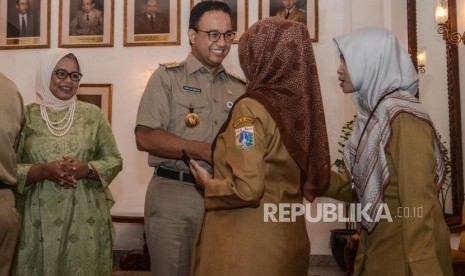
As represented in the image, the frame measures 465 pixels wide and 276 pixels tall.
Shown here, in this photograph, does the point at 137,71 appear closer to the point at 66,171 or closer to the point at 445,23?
the point at 445,23

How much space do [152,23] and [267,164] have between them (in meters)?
4.90

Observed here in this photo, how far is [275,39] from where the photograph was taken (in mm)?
1933

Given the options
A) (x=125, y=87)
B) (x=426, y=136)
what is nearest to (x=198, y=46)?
(x=426, y=136)

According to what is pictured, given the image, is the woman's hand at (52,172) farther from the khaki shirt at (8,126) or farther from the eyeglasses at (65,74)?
the eyeglasses at (65,74)

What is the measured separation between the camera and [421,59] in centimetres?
538

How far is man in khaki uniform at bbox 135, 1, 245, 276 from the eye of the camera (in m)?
2.38

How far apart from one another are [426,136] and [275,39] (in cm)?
66

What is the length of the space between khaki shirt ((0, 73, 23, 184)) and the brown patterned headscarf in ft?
4.41

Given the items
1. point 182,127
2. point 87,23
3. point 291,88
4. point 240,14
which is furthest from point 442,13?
point 87,23

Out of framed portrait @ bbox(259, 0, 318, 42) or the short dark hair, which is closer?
the short dark hair

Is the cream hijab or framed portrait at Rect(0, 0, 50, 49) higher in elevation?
framed portrait at Rect(0, 0, 50, 49)

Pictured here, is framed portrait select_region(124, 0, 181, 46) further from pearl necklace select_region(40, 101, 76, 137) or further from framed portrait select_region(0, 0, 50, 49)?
pearl necklace select_region(40, 101, 76, 137)

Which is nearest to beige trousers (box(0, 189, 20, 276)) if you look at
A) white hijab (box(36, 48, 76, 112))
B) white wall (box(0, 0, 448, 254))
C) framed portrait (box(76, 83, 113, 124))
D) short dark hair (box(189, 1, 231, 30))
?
white hijab (box(36, 48, 76, 112))

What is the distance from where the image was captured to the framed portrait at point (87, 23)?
21.1 feet
